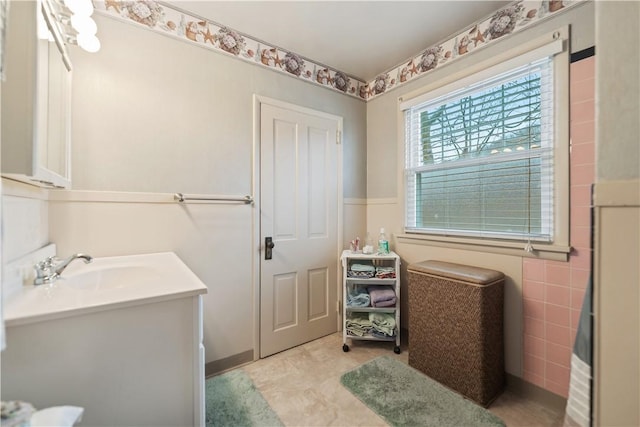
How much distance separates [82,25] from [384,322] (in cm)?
260

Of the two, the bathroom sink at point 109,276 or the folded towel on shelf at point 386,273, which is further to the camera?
the folded towel on shelf at point 386,273

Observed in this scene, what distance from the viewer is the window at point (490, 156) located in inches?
59.6

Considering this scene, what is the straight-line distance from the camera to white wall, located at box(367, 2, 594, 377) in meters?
1.45

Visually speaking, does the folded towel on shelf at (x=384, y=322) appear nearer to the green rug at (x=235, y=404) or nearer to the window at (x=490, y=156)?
the window at (x=490, y=156)

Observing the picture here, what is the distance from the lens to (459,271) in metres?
1.67

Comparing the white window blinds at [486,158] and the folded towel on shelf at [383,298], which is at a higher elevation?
the white window blinds at [486,158]

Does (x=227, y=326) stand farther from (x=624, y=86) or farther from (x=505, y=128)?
(x=505, y=128)

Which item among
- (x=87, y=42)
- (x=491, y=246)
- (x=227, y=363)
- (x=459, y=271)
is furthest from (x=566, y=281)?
(x=87, y=42)

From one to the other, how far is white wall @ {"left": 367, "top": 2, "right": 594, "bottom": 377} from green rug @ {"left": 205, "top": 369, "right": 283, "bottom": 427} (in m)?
1.37

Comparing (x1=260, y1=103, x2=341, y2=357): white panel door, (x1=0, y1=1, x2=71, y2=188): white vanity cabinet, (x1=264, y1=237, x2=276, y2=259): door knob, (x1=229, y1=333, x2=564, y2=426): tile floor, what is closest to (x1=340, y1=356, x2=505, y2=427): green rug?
(x1=229, y1=333, x2=564, y2=426): tile floor

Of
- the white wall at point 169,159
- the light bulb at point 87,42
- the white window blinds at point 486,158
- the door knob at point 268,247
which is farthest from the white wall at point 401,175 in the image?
the light bulb at point 87,42

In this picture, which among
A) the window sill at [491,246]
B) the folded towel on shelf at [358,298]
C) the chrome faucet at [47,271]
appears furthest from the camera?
the folded towel on shelf at [358,298]

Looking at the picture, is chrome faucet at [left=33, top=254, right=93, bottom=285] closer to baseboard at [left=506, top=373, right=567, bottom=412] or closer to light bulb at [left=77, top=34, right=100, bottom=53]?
light bulb at [left=77, top=34, right=100, bottom=53]

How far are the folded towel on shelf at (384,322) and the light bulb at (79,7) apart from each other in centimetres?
256
